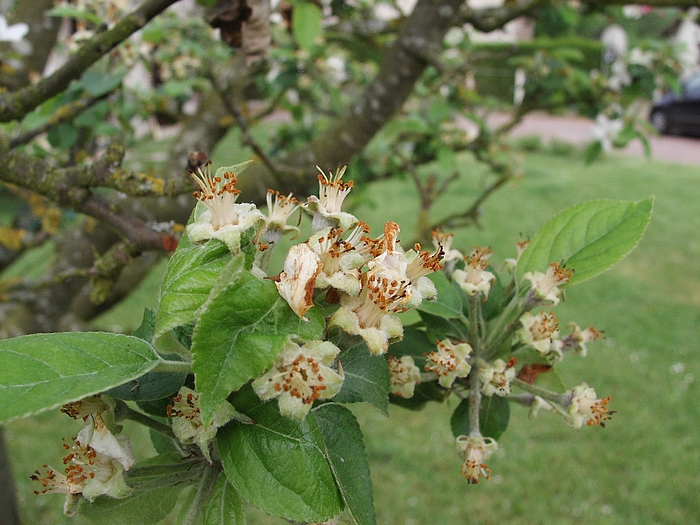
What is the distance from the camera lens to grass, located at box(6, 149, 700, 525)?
371cm

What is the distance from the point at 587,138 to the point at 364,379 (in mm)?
15286

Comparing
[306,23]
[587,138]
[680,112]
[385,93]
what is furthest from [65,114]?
[680,112]

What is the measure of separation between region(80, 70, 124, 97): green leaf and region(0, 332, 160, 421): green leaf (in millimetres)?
1249

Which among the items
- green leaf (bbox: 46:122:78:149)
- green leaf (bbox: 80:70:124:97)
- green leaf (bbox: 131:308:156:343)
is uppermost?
green leaf (bbox: 131:308:156:343)

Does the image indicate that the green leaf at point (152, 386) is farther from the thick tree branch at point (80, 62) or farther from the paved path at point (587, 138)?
the paved path at point (587, 138)

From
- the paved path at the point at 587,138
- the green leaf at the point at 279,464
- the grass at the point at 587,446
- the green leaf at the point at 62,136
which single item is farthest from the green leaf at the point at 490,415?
the paved path at the point at 587,138

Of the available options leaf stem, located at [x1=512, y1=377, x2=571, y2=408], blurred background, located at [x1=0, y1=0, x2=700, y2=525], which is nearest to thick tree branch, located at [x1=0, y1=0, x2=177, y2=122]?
blurred background, located at [x1=0, y1=0, x2=700, y2=525]

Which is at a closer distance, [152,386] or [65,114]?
[152,386]

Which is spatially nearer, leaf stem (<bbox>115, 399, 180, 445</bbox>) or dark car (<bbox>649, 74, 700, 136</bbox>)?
leaf stem (<bbox>115, 399, 180, 445</bbox>)

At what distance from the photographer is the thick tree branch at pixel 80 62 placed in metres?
1.19

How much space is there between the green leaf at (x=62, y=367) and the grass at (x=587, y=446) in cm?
257

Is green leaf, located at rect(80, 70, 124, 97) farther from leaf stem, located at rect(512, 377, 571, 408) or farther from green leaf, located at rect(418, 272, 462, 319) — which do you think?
leaf stem, located at rect(512, 377, 571, 408)

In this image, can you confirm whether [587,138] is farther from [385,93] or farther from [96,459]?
[96,459]

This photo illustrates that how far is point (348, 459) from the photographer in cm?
79
